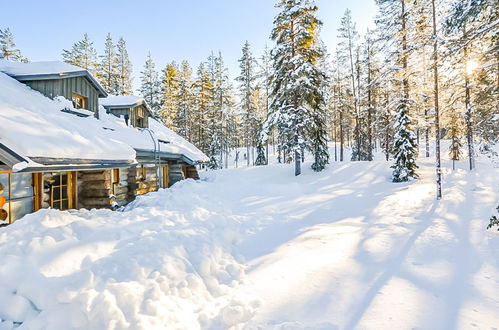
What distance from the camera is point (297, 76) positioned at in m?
18.0

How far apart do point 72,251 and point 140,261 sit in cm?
132

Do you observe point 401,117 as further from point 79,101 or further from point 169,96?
point 169,96

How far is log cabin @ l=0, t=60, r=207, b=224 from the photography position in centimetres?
620

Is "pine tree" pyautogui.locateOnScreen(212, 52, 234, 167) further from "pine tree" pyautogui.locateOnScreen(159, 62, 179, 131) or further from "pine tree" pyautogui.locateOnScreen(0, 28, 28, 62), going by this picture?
"pine tree" pyautogui.locateOnScreen(0, 28, 28, 62)

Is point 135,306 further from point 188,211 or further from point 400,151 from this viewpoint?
point 400,151

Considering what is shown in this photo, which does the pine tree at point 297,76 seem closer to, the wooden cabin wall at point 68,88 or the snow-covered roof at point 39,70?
the wooden cabin wall at point 68,88

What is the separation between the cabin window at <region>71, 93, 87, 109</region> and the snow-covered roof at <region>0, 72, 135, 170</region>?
2.51ft

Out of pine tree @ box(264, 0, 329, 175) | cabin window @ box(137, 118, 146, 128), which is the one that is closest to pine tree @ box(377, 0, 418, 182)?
pine tree @ box(264, 0, 329, 175)

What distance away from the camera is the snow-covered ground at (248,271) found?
3.85m

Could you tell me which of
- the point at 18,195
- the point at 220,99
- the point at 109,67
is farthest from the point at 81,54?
the point at 18,195

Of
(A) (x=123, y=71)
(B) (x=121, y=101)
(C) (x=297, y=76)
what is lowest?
(B) (x=121, y=101)

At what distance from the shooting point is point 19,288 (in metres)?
3.86

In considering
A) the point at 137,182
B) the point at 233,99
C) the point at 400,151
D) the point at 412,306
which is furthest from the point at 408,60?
the point at 233,99

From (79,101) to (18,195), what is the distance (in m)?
6.44
